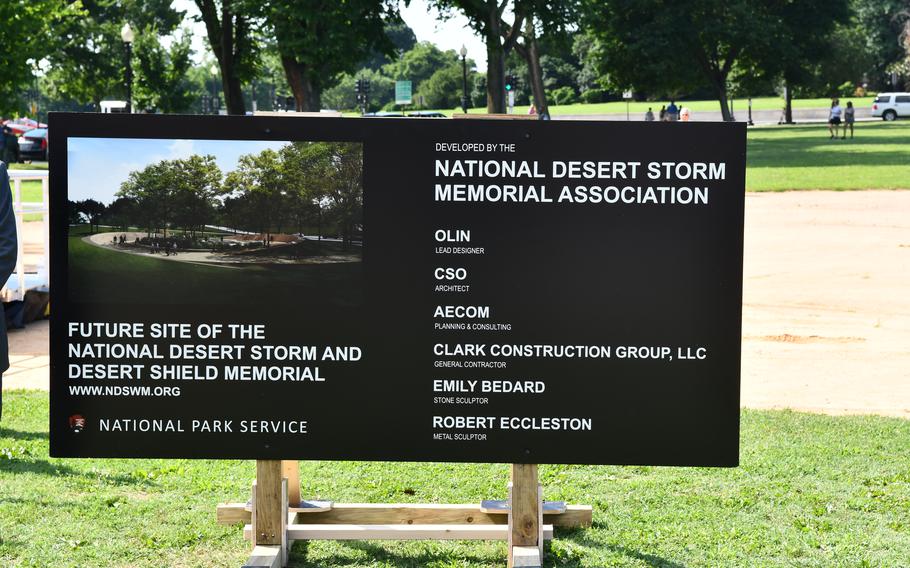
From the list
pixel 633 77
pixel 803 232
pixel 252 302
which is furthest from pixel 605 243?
pixel 633 77

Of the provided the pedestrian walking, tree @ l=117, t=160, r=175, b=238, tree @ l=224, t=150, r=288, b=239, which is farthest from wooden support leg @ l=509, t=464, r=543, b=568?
the pedestrian walking

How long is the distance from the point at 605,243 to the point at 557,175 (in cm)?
31

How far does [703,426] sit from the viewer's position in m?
4.68

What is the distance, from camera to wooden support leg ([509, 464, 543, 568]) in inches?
189

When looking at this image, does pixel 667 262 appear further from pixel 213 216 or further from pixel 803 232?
pixel 803 232

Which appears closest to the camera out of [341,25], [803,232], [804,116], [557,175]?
[557,175]

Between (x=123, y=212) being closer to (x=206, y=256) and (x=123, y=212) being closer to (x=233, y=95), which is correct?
(x=206, y=256)

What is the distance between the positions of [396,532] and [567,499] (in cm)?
141

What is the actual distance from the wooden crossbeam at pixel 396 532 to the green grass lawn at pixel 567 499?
159 mm

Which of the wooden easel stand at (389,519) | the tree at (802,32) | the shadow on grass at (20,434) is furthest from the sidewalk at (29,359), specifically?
the tree at (802,32)

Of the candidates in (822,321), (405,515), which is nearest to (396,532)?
(405,515)

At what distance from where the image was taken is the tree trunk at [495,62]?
45.8 meters

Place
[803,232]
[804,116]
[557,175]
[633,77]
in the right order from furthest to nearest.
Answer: [804,116]
[633,77]
[803,232]
[557,175]

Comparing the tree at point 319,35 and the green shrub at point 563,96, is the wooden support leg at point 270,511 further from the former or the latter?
the green shrub at point 563,96
